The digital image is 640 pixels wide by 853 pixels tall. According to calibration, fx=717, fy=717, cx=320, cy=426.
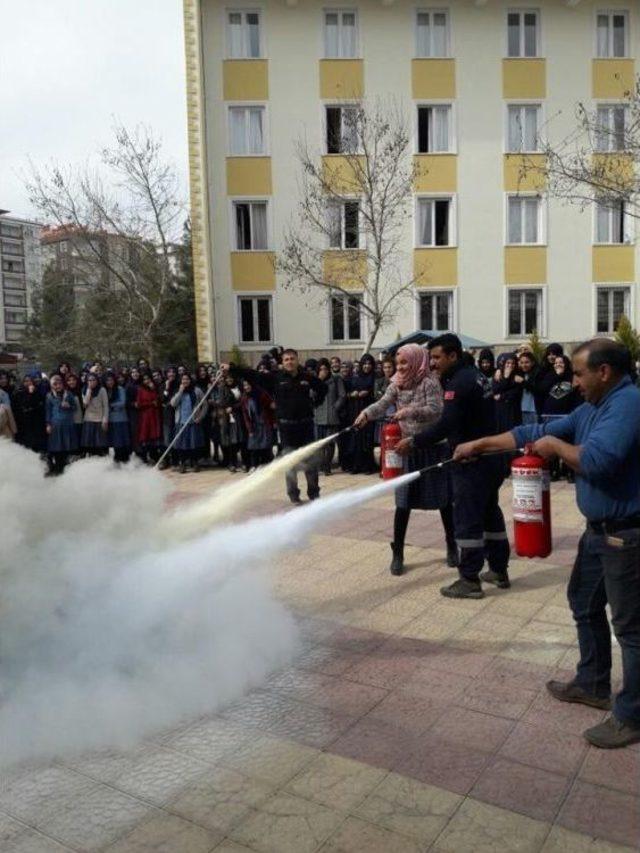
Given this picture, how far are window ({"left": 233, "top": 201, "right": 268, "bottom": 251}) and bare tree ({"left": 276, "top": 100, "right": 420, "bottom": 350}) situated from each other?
1.13 m

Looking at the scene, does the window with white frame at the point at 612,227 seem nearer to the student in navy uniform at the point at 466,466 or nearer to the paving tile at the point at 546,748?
the student in navy uniform at the point at 466,466

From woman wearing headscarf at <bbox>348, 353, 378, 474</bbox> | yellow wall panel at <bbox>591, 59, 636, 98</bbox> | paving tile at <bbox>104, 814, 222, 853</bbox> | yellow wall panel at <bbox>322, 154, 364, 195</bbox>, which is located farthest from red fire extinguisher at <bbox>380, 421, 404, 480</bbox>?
yellow wall panel at <bbox>591, 59, 636, 98</bbox>

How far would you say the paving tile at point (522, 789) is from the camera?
10.1ft

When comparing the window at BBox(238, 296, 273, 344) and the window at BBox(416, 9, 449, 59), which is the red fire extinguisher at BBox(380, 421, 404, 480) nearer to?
the window at BBox(238, 296, 273, 344)

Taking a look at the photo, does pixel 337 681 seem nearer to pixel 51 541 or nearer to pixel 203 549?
pixel 203 549

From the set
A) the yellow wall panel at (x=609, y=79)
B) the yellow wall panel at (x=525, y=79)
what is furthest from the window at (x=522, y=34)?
the yellow wall panel at (x=609, y=79)

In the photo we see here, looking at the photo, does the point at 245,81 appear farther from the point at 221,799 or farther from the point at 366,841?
the point at 366,841

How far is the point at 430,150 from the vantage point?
25828mm

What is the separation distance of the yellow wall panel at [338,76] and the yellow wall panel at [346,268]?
18.2 feet

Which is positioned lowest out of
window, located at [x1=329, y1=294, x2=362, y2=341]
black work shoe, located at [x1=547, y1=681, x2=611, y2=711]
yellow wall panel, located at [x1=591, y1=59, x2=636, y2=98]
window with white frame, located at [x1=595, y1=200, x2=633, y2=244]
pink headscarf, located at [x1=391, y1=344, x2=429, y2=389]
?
black work shoe, located at [x1=547, y1=681, x2=611, y2=711]

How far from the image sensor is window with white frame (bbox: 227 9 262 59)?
2530cm

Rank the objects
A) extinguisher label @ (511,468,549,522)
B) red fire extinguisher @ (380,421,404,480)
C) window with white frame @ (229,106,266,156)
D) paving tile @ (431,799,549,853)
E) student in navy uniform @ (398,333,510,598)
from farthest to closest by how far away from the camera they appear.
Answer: window with white frame @ (229,106,266,156) → red fire extinguisher @ (380,421,404,480) → student in navy uniform @ (398,333,510,598) → extinguisher label @ (511,468,549,522) → paving tile @ (431,799,549,853)

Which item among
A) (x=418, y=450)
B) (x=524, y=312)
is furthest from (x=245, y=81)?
(x=418, y=450)

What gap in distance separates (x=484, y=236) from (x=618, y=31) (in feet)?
29.9
